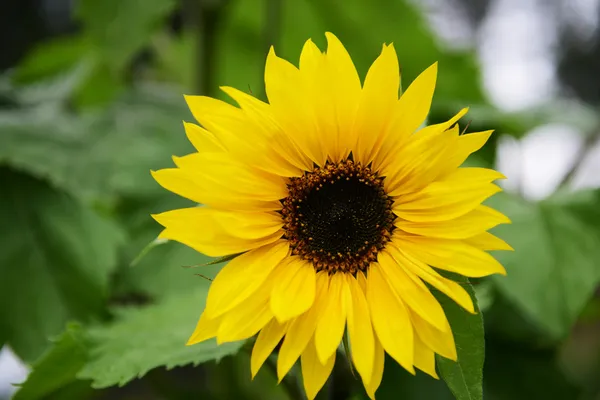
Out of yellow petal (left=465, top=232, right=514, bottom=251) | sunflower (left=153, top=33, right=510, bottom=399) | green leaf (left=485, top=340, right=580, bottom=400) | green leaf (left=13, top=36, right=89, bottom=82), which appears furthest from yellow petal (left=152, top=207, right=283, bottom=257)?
green leaf (left=13, top=36, right=89, bottom=82)

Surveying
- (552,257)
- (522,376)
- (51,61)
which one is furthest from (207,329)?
(51,61)

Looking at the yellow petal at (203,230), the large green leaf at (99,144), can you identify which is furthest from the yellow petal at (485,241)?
the large green leaf at (99,144)

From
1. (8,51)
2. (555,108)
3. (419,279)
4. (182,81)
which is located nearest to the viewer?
(419,279)

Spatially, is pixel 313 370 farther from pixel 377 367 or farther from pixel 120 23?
pixel 120 23

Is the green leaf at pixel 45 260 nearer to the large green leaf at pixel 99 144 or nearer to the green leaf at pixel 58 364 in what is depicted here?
the large green leaf at pixel 99 144

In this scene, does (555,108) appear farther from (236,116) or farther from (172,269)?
(236,116)

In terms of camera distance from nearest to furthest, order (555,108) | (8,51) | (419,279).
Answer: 1. (419,279)
2. (555,108)
3. (8,51)

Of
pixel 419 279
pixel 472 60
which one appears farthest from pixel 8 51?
pixel 419 279

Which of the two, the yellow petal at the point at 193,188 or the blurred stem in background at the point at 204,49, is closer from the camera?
the yellow petal at the point at 193,188
